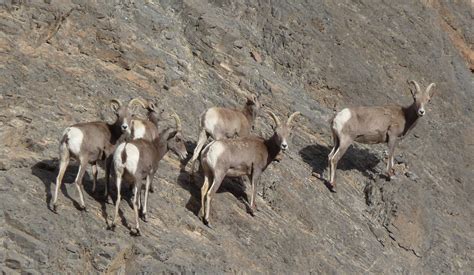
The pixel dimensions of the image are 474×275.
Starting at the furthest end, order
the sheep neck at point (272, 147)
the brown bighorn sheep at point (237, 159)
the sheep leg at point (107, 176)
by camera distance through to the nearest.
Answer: the sheep neck at point (272, 147)
the brown bighorn sheep at point (237, 159)
the sheep leg at point (107, 176)

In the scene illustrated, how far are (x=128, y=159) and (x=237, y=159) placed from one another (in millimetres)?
2559

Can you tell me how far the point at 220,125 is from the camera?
15.0 meters

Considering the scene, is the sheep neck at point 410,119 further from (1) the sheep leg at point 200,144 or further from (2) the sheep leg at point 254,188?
(1) the sheep leg at point 200,144

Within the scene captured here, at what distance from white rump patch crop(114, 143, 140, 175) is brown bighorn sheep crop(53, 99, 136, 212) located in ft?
1.66

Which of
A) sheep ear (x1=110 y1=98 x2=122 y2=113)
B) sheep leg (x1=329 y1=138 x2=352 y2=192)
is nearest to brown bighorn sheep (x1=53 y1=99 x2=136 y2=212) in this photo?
sheep ear (x1=110 y1=98 x2=122 y2=113)

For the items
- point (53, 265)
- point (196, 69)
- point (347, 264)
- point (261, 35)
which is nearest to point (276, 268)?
point (347, 264)

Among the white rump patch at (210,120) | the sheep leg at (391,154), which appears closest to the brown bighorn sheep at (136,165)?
the white rump patch at (210,120)

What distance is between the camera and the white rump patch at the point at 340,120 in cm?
1672

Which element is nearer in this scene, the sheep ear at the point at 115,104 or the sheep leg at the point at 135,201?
the sheep leg at the point at 135,201

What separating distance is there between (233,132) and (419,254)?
4681mm

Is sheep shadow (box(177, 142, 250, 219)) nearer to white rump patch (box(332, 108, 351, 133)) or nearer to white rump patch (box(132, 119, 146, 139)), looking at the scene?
white rump patch (box(132, 119, 146, 139))

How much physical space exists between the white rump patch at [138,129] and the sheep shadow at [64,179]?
1.07 metres

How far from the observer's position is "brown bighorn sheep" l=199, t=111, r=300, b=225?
13492 mm

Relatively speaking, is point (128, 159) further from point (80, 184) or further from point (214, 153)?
point (214, 153)
